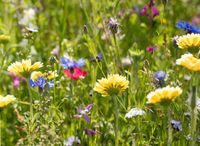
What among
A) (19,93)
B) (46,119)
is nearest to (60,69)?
(19,93)

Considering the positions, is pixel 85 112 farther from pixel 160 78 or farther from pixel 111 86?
pixel 111 86

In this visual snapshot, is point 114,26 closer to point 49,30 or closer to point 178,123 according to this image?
point 178,123

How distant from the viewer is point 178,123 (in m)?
1.96

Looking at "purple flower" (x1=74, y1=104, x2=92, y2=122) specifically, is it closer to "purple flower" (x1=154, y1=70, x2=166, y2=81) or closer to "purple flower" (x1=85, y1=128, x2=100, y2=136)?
"purple flower" (x1=85, y1=128, x2=100, y2=136)

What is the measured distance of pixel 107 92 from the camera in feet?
5.42

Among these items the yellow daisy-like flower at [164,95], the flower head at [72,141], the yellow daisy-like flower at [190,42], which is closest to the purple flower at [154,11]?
the flower head at [72,141]

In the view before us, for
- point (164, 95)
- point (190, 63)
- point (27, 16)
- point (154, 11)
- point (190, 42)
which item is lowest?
point (164, 95)

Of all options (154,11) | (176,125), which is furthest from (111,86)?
(154,11)

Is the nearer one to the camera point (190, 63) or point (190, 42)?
point (190, 63)

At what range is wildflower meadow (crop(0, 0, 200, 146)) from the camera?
170 cm

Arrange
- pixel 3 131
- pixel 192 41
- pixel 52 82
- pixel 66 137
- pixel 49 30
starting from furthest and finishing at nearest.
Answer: pixel 49 30 < pixel 3 131 < pixel 66 137 < pixel 52 82 < pixel 192 41


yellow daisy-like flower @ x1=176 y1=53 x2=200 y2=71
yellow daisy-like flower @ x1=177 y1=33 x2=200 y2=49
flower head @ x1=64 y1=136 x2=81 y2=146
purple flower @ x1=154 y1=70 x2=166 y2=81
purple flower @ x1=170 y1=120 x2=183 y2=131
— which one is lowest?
flower head @ x1=64 y1=136 x2=81 y2=146

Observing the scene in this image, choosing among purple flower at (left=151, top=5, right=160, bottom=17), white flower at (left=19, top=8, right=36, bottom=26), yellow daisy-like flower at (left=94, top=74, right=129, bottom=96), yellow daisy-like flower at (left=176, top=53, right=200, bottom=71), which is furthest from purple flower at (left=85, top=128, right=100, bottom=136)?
white flower at (left=19, top=8, right=36, bottom=26)

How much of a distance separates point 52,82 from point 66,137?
1.02ft
